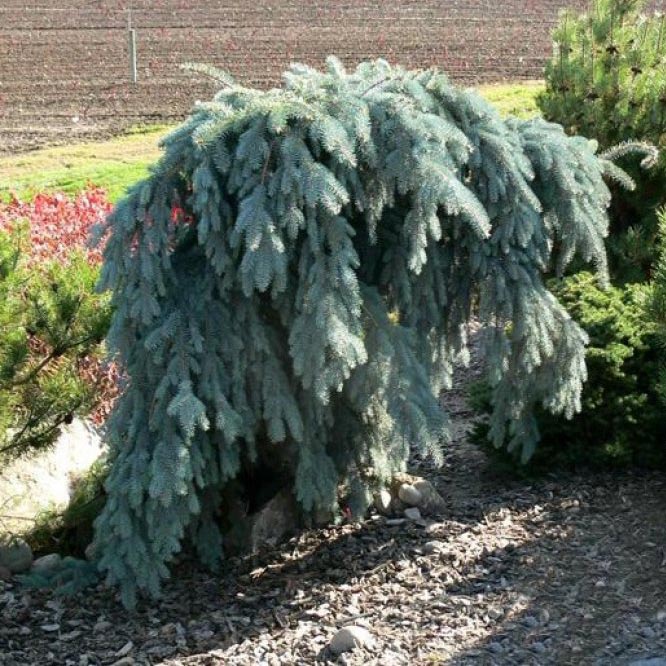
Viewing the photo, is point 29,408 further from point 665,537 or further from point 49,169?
point 49,169

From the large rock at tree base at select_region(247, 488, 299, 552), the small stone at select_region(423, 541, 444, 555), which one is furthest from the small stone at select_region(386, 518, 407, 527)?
the large rock at tree base at select_region(247, 488, 299, 552)

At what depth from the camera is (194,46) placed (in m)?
21.3

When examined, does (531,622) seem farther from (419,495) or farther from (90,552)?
(90,552)

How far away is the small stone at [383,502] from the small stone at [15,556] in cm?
149

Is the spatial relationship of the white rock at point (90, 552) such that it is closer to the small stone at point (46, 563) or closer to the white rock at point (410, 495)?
the small stone at point (46, 563)

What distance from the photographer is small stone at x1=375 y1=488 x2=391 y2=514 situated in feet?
15.5

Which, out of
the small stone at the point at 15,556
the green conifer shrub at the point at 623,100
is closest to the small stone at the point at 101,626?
the small stone at the point at 15,556

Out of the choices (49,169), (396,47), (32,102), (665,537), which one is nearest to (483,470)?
(665,537)

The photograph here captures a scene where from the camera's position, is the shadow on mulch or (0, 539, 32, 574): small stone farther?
(0, 539, 32, 574): small stone

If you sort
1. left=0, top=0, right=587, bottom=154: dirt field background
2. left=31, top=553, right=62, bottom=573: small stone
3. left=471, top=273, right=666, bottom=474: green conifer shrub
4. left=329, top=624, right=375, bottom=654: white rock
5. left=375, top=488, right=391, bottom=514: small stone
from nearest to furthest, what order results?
left=329, top=624, right=375, bottom=654: white rock
left=31, top=553, right=62, bottom=573: small stone
left=375, top=488, right=391, bottom=514: small stone
left=471, top=273, right=666, bottom=474: green conifer shrub
left=0, top=0, right=587, bottom=154: dirt field background

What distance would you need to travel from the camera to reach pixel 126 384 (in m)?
4.14

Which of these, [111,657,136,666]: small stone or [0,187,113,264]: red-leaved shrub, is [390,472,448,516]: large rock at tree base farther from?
[0,187,113,264]: red-leaved shrub

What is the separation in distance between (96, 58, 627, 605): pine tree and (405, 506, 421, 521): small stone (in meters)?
0.33

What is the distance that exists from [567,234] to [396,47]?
17.6 meters
